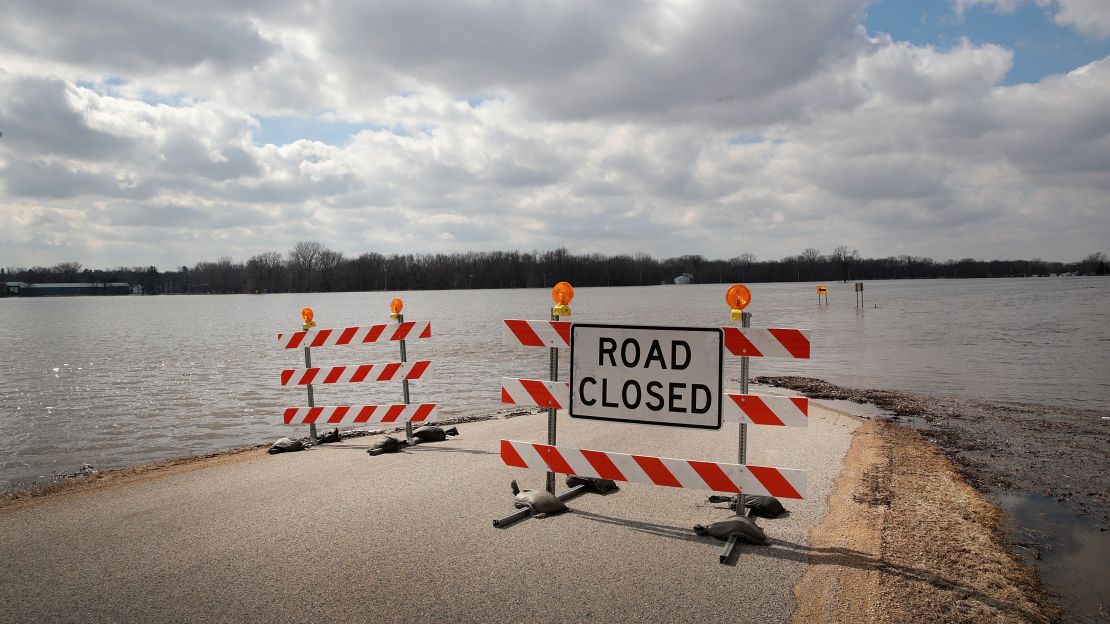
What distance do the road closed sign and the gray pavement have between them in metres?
0.88

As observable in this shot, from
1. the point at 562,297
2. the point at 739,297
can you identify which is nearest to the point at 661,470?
the point at 739,297

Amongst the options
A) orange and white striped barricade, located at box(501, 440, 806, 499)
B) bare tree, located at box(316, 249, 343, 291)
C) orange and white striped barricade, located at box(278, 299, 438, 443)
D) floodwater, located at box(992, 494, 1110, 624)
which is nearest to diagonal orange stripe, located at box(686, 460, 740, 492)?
orange and white striped barricade, located at box(501, 440, 806, 499)

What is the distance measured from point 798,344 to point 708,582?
1.86 m

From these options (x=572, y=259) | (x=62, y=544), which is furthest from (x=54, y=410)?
(x=572, y=259)

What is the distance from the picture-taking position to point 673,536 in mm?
5090

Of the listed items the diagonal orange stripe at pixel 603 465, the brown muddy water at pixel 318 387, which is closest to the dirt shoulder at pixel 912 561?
the brown muddy water at pixel 318 387

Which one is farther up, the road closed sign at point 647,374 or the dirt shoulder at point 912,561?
the road closed sign at point 647,374

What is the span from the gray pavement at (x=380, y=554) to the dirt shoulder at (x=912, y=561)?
210 millimetres

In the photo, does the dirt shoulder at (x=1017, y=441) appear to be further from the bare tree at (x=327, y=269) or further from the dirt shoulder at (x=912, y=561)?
the bare tree at (x=327, y=269)

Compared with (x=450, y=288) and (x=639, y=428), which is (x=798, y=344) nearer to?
(x=639, y=428)

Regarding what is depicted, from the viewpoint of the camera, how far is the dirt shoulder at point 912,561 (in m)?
3.97

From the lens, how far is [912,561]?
15.2 feet

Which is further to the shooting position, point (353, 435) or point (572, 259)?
point (572, 259)

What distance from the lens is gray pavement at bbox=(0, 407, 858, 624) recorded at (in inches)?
157
